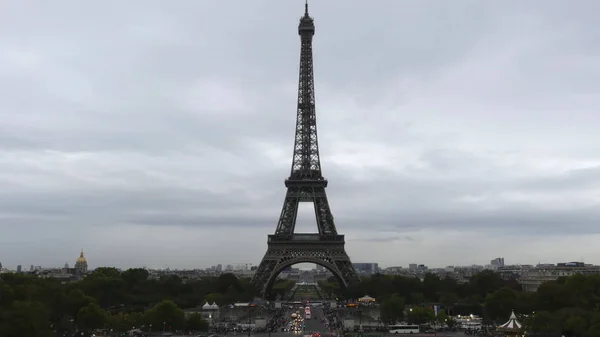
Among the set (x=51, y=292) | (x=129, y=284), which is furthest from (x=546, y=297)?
(x=129, y=284)

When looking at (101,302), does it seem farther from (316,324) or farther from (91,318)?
(91,318)

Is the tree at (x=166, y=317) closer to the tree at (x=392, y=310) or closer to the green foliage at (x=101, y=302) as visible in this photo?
the green foliage at (x=101, y=302)

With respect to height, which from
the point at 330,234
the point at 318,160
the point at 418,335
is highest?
the point at 318,160

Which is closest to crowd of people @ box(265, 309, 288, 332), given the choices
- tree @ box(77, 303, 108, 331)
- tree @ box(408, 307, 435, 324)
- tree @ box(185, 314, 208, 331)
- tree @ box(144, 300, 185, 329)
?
tree @ box(185, 314, 208, 331)

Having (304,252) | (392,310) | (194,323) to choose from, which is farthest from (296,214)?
(194,323)

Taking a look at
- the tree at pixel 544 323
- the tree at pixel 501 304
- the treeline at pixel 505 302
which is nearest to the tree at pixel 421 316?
the treeline at pixel 505 302

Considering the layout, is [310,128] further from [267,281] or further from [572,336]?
[572,336]

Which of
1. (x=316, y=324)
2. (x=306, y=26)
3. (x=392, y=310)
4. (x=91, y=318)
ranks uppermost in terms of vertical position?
(x=306, y=26)
